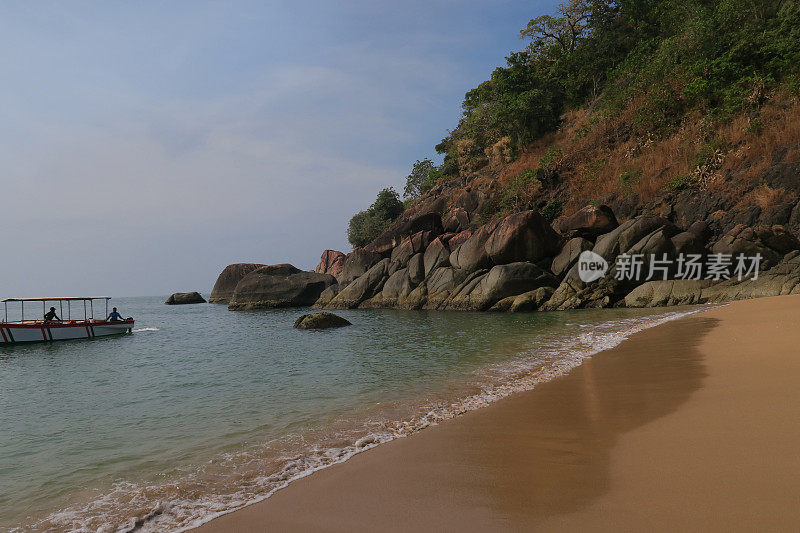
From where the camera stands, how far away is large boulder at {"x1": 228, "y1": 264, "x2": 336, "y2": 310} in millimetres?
40250

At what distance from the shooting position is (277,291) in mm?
40406

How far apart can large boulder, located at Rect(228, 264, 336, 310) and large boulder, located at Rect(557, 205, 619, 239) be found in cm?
2405

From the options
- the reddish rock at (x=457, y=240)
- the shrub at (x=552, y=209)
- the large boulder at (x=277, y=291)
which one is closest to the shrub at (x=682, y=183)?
the shrub at (x=552, y=209)

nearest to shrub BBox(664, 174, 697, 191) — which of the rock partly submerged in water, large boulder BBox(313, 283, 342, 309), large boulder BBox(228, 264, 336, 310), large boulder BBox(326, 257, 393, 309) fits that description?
large boulder BBox(326, 257, 393, 309)

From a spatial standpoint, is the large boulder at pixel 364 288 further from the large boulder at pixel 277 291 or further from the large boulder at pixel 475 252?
the large boulder at pixel 277 291

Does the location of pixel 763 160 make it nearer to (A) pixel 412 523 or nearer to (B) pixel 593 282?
(B) pixel 593 282

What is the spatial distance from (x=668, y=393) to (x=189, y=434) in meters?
6.50

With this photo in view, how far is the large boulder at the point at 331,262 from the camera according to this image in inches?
2292

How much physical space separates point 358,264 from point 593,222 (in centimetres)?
1906

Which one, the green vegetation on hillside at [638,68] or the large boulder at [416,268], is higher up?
the green vegetation on hillside at [638,68]

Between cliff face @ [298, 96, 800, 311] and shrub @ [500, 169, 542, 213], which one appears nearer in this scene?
cliff face @ [298, 96, 800, 311]

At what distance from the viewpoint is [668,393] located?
216 inches

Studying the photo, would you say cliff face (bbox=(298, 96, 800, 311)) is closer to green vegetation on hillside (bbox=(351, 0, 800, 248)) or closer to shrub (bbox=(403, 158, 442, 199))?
green vegetation on hillside (bbox=(351, 0, 800, 248))

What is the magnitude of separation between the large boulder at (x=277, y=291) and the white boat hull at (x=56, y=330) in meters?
16.0
